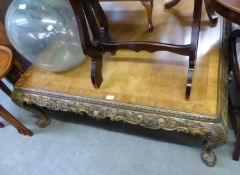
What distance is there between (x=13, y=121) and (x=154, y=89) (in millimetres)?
849

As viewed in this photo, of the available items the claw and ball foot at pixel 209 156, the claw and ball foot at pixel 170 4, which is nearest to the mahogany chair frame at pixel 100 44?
the claw and ball foot at pixel 209 156

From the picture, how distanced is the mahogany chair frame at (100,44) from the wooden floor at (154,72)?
2.7 inches

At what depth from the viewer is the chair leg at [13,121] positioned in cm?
140

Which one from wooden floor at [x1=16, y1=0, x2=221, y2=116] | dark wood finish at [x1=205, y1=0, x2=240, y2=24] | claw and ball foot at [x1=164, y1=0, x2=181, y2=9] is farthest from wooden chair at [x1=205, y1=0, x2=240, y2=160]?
claw and ball foot at [x1=164, y1=0, x2=181, y2=9]

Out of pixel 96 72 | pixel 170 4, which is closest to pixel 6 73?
pixel 96 72

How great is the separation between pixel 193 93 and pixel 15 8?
95 centimetres

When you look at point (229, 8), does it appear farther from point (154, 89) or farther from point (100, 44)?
point (100, 44)

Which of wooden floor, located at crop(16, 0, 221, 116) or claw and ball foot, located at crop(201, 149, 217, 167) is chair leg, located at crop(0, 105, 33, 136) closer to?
wooden floor, located at crop(16, 0, 221, 116)

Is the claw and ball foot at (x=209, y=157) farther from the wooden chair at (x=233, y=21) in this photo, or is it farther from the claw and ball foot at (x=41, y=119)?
the claw and ball foot at (x=41, y=119)

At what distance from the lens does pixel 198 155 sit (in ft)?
4.15

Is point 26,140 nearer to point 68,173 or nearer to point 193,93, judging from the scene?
point 68,173

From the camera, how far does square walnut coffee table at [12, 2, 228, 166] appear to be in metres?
1.07

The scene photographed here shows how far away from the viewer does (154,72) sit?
1.25 m

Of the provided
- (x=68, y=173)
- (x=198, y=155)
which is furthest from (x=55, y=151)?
(x=198, y=155)
